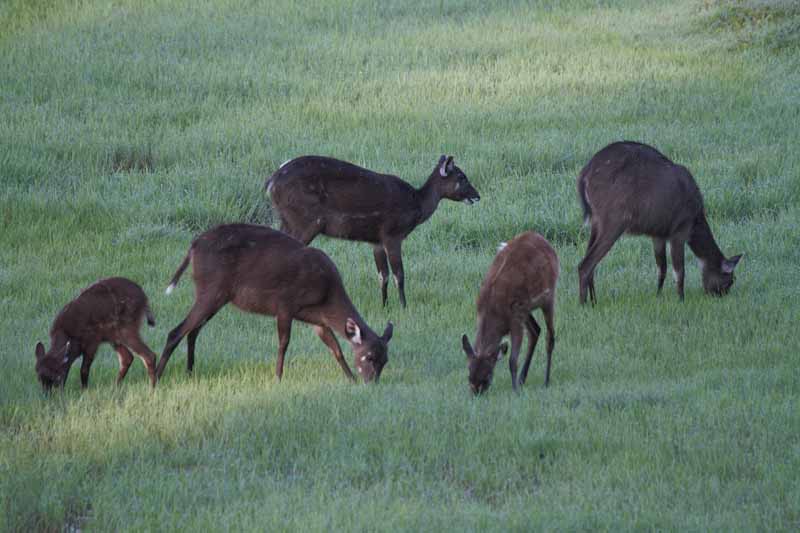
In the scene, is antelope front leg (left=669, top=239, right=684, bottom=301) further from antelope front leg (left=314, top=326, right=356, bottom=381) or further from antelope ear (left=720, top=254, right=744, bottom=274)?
antelope front leg (left=314, top=326, right=356, bottom=381)

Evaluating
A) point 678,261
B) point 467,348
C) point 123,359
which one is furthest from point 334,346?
point 678,261

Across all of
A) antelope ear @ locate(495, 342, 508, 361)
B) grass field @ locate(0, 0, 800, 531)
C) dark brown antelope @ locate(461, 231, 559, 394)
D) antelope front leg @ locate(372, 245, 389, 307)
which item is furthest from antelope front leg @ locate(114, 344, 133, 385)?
antelope front leg @ locate(372, 245, 389, 307)

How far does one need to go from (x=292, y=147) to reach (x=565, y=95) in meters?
4.59

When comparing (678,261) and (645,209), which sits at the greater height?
(645,209)

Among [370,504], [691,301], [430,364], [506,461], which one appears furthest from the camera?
[691,301]

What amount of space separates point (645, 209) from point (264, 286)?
421 cm

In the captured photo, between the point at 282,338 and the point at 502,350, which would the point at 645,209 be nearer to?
the point at 502,350

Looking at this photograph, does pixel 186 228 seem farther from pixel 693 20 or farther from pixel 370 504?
pixel 693 20

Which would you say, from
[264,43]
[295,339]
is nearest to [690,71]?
[264,43]

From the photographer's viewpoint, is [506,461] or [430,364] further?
[430,364]

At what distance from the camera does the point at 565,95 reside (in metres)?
19.6

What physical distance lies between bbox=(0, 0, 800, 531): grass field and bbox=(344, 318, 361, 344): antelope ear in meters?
0.36

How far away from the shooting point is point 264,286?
9812 mm

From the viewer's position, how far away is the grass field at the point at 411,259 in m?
7.38
